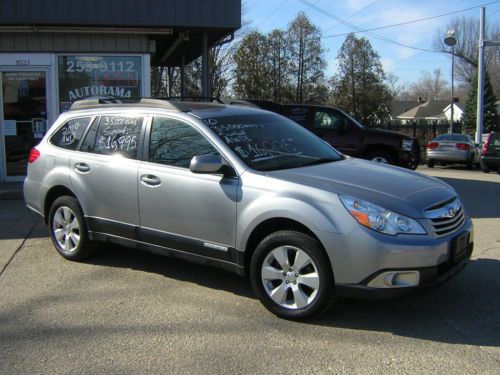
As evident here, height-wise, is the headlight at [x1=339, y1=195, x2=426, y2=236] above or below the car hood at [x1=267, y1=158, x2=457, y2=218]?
below

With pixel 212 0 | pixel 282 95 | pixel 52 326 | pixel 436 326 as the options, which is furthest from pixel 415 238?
pixel 282 95

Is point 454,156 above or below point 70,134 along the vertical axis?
below

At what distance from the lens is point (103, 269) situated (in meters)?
5.70

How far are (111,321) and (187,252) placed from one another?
899mm

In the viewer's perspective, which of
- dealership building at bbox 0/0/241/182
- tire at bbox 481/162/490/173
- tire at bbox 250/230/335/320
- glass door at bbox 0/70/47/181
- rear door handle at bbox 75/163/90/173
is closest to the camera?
tire at bbox 250/230/335/320

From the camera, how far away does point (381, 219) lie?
3.90m

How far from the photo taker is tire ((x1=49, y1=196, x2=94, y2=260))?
5734mm

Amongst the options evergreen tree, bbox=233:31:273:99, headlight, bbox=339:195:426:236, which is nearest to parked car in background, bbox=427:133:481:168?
headlight, bbox=339:195:426:236

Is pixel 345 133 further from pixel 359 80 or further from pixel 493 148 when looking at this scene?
pixel 359 80

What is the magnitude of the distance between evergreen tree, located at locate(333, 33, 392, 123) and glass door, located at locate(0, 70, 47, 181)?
34.7m

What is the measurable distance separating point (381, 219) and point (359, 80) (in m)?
41.8

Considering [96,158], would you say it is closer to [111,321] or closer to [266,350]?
[111,321]

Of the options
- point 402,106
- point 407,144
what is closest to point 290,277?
point 407,144

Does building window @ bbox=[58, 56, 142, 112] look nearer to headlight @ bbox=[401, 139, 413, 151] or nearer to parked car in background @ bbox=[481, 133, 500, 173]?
headlight @ bbox=[401, 139, 413, 151]
